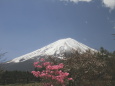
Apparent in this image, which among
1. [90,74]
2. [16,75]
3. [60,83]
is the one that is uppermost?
[16,75]

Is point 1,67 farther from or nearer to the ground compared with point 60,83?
farther from the ground

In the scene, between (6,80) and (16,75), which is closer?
(6,80)

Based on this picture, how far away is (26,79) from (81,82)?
76.9 feet

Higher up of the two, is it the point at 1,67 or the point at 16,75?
the point at 16,75

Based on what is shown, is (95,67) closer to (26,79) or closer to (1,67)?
(1,67)

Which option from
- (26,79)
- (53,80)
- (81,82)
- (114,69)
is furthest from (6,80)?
(53,80)

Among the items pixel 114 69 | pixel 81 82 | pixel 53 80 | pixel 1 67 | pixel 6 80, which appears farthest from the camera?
pixel 6 80

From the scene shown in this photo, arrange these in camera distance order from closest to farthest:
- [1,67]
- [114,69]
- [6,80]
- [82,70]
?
1. [1,67]
2. [82,70]
3. [114,69]
4. [6,80]

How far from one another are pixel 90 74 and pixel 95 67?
1.30 meters

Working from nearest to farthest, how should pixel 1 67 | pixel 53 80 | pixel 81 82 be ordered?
1. pixel 53 80
2. pixel 1 67
3. pixel 81 82

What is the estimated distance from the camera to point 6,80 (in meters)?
34.7

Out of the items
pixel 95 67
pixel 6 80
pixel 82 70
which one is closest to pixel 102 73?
pixel 95 67

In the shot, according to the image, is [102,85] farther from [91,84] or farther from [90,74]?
[90,74]

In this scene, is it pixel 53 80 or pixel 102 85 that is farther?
pixel 102 85
